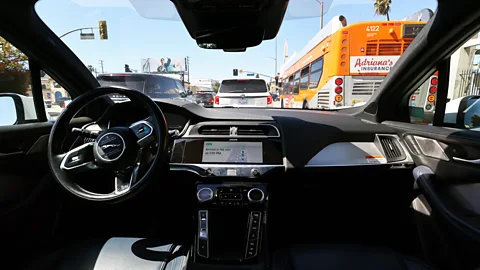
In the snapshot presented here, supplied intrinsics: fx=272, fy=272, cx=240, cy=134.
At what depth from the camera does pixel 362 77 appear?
6.77m

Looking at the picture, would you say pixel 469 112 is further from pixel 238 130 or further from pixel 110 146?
pixel 110 146

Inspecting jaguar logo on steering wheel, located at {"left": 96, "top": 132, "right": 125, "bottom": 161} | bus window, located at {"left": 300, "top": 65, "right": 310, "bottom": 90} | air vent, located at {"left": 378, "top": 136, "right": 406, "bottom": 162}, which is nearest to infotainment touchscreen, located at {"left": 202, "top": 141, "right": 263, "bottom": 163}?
jaguar logo on steering wheel, located at {"left": 96, "top": 132, "right": 125, "bottom": 161}

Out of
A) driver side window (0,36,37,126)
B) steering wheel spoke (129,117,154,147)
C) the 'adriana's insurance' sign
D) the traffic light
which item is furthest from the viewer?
the 'adriana's insurance' sign

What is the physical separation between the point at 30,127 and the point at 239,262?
1929 millimetres

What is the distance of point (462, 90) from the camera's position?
2129 mm

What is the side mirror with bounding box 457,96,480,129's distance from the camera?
1.97 m

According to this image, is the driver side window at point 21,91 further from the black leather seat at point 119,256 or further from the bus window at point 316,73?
the bus window at point 316,73

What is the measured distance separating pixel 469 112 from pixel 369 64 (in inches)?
204

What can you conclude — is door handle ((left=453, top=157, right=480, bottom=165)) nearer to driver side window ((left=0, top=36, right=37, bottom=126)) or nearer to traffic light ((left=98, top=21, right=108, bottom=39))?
traffic light ((left=98, top=21, right=108, bottom=39))

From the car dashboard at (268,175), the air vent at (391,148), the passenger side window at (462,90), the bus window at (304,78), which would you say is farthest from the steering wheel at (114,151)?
the bus window at (304,78)

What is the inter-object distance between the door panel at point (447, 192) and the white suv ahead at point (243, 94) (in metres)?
4.59

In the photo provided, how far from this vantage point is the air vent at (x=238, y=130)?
7.59 feet

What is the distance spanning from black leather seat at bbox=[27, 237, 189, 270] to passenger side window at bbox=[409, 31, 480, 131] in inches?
91.0

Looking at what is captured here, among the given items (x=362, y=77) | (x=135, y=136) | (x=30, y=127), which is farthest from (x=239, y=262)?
(x=362, y=77)
